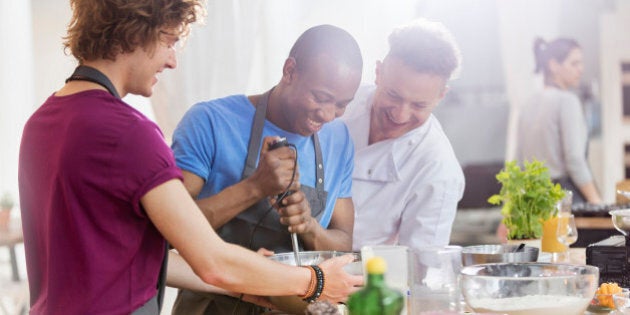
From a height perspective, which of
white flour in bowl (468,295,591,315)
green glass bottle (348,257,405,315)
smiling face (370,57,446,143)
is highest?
smiling face (370,57,446,143)

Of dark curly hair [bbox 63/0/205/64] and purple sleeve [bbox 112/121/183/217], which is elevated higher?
dark curly hair [bbox 63/0/205/64]

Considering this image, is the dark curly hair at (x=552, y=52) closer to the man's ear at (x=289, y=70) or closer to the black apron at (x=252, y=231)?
the man's ear at (x=289, y=70)

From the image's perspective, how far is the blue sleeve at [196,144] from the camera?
2.52 metres

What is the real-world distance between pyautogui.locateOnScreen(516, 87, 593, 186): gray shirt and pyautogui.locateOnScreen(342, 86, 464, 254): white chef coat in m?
2.22

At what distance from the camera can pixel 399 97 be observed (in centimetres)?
295

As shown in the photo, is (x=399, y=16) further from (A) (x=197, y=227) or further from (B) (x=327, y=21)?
(A) (x=197, y=227)

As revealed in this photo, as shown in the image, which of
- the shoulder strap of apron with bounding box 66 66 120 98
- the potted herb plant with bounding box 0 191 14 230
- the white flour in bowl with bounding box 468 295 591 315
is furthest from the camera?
the potted herb plant with bounding box 0 191 14 230

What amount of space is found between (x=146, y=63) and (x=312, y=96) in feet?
2.59

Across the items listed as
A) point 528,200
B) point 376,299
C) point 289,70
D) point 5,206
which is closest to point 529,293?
point 376,299

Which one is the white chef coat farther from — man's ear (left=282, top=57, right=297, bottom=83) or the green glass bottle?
the green glass bottle

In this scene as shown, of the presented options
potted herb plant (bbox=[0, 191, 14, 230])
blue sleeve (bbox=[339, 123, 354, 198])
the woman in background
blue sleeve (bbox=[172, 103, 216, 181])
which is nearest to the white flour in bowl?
blue sleeve (bbox=[172, 103, 216, 181])

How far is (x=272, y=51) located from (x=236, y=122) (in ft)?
1.36

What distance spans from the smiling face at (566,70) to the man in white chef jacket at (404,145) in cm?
229

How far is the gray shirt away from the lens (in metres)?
5.11
